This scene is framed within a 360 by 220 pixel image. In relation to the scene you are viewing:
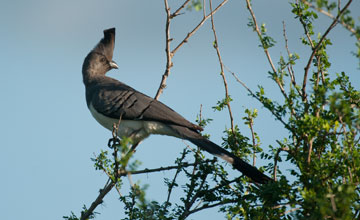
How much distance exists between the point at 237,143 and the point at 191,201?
74 centimetres

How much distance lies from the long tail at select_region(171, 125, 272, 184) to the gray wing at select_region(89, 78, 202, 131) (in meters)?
0.07

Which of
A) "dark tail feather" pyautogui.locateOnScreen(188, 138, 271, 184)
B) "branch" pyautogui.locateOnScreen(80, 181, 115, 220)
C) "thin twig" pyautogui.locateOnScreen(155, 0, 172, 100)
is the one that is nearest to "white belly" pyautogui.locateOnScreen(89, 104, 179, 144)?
"thin twig" pyautogui.locateOnScreen(155, 0, 172, 100)

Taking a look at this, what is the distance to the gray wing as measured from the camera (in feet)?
17.4

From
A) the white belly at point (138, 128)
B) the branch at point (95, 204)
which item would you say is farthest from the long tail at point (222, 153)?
the branch at point (95, 204)

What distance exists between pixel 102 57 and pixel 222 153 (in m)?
3.28

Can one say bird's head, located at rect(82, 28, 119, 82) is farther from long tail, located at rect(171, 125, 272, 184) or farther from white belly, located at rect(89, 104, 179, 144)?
long tail, located at rect(171, 125, 272, 184)

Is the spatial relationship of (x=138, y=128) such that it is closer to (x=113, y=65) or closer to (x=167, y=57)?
(x=167, y=57)

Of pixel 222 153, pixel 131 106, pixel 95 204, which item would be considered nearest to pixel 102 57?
pixel 131 106

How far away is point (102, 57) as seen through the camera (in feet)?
23.2

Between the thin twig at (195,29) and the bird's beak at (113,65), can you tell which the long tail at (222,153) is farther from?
the bird's beak at (113,65)

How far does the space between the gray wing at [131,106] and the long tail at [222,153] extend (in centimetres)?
7

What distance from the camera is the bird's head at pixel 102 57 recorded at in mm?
6984

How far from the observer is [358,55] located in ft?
8.95

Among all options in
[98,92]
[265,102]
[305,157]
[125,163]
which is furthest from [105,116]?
[125,163]
